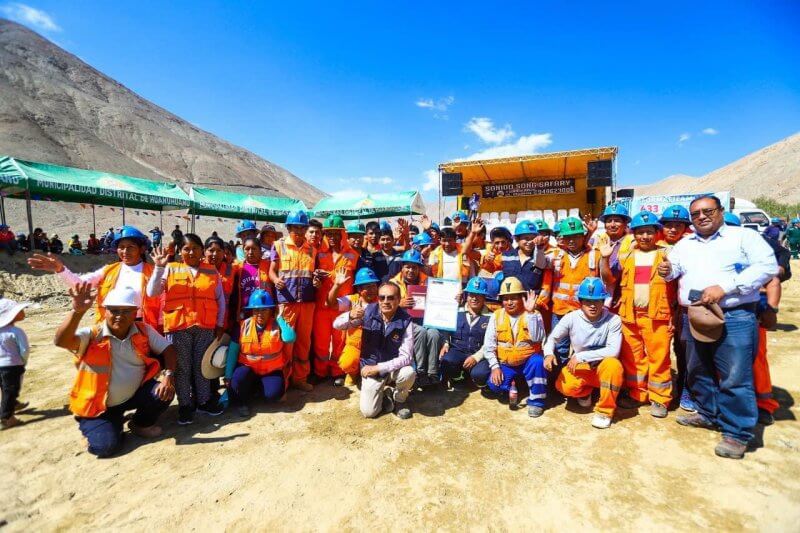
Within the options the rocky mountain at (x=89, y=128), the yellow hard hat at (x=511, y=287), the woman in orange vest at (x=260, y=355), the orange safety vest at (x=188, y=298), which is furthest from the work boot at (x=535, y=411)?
the rocky mountain at (x=89, y=128)

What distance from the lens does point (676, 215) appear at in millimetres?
4258

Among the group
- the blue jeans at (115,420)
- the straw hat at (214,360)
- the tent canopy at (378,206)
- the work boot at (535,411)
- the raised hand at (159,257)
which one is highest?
the tent canopy at (378,206)

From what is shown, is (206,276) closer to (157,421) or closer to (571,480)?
(157,421)

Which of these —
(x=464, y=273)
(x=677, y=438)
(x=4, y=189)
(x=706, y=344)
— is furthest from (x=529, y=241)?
(x=4, y=189)

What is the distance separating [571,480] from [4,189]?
1717 cm

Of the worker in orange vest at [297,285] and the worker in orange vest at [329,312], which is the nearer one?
the worker in orange vest at [297,285]

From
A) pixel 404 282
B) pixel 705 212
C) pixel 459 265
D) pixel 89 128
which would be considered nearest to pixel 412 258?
pixel 404 282

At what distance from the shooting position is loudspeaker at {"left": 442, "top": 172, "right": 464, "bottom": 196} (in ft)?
41.9

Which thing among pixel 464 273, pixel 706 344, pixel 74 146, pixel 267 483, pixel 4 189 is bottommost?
pixel 267 483

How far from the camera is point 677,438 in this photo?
3.22 m

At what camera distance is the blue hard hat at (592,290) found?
3.57 meters

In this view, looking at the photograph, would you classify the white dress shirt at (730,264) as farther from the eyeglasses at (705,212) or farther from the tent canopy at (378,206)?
the tent canopy at (378,206)

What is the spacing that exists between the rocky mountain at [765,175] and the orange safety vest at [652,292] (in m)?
66.3

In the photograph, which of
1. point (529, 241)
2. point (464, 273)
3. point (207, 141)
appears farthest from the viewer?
point (207, 141)
